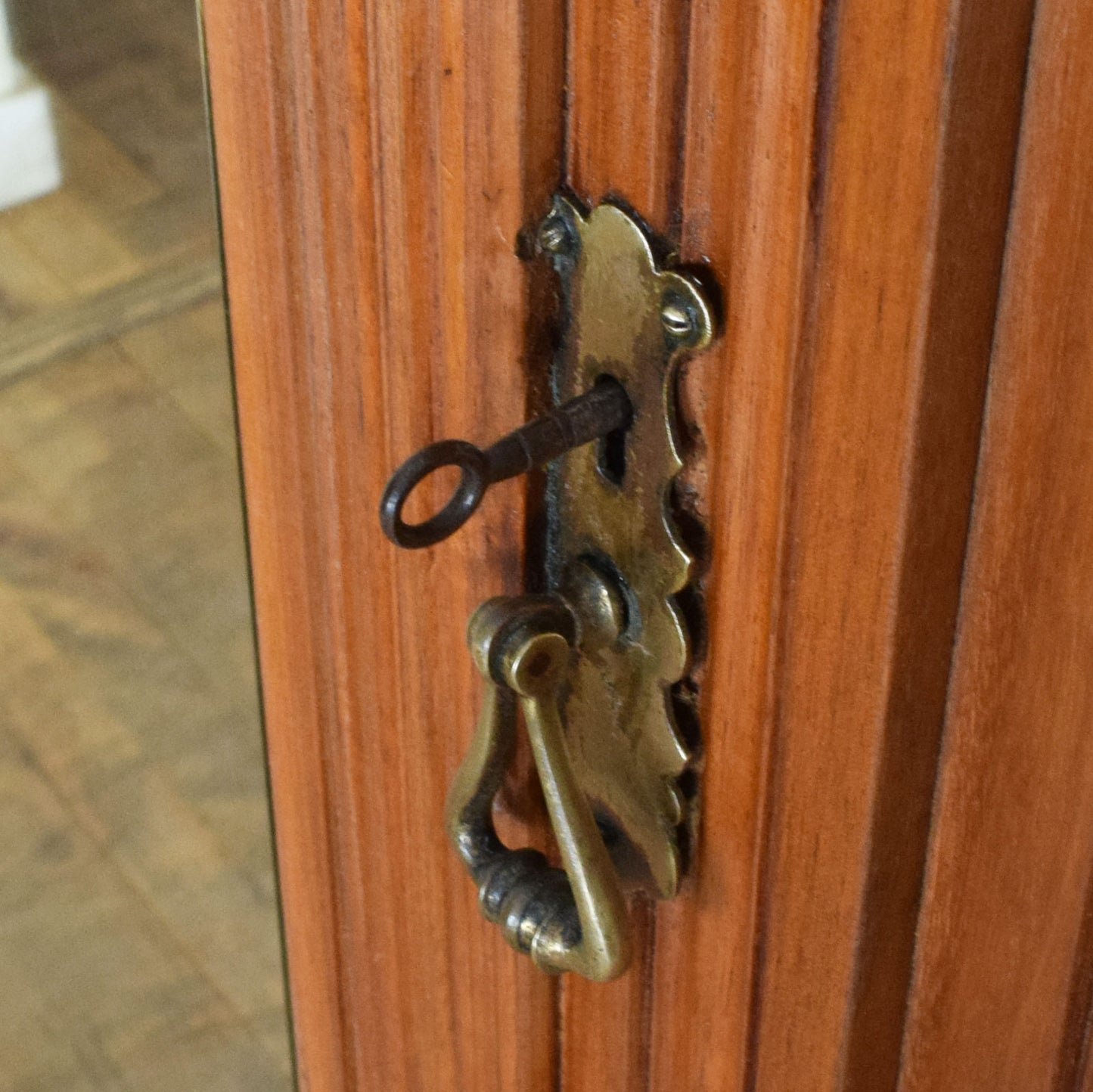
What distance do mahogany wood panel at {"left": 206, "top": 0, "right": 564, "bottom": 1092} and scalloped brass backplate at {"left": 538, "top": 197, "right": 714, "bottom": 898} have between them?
0.02 m

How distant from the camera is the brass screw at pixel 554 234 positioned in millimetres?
482

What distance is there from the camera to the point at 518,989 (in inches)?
25.1

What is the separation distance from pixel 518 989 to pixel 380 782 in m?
0.10

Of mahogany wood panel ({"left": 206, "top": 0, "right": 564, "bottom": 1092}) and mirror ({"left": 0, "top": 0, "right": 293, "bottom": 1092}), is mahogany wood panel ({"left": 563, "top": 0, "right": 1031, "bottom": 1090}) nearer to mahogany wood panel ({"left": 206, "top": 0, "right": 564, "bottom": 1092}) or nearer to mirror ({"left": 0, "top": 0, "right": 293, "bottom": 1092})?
mahogany wood panel ({"left": 206, "top": 0, "right": 564, "bottom": 1092})

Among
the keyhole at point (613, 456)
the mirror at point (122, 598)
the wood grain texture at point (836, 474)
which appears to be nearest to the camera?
the wood grain texture at point (836, 474)

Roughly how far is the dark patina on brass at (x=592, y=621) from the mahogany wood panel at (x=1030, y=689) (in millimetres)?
83

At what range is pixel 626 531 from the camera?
505 millimetres

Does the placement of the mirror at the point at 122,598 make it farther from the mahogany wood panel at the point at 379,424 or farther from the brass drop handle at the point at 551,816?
the brass drop handle at the point at 551,816

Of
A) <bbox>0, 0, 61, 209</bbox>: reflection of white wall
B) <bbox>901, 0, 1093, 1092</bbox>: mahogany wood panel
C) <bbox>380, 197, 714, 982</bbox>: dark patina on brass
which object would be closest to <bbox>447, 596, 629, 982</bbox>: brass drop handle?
<bbox>380, 197, 714, 982</bbox>: dark patina on brass

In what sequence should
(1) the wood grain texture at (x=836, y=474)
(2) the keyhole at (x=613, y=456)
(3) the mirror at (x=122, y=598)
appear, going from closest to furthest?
(1) the wood grain texture at (x=836, y=474), (2) the keyhole at (x=613, y=456), (3) the mirror at (x=122, y=598)

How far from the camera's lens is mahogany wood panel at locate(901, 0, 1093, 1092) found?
0.40 m

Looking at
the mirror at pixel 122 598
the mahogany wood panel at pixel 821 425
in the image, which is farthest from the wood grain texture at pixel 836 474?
the mirror at pixel 122 598

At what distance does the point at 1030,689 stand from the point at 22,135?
47 cm

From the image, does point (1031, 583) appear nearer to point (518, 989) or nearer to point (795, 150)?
point (795, 150)
